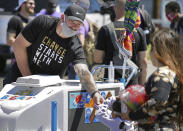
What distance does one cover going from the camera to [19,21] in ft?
21.7

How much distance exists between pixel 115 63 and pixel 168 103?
190 cm

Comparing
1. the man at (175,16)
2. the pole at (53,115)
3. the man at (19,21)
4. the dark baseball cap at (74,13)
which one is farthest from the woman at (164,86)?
the man at (175,16)

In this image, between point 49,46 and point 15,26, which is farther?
point 15,26

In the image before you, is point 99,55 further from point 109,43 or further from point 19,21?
point 19,21

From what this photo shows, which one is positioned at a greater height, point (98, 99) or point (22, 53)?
point (22, 53)

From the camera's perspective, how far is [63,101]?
378 cm

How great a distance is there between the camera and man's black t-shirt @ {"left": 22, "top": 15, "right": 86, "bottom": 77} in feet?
14.1

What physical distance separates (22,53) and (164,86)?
78.8 inches

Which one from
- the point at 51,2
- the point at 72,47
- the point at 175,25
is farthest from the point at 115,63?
the point at 175,25

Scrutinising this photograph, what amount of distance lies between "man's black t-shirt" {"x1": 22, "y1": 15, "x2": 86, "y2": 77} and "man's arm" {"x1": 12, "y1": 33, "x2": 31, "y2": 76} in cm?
6

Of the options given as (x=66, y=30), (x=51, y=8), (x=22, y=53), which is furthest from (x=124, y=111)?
(x=51, y=8)

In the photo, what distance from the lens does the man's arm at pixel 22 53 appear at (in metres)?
4.36

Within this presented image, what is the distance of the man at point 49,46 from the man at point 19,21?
2081 mm

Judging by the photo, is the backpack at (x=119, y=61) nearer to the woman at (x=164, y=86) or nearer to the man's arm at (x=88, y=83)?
the man's arm at (x=88, y=83)
